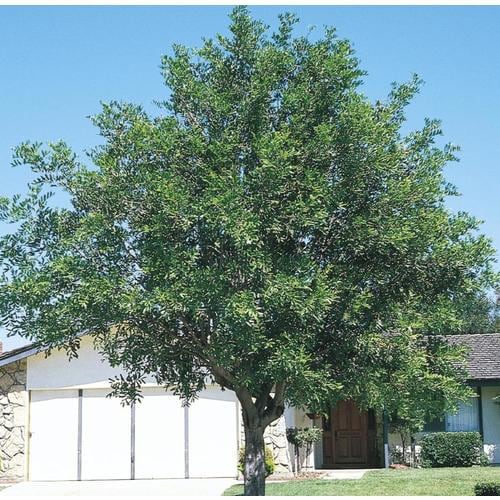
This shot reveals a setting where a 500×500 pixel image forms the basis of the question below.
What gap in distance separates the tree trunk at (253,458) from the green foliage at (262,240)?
68cm

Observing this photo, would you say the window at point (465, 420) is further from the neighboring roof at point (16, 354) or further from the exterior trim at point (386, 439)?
the neighboring roof at point (16, 354)

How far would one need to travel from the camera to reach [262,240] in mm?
10312

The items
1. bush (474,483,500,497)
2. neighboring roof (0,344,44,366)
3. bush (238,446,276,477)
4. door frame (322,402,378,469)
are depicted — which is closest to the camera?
bush (474,483,500,497)

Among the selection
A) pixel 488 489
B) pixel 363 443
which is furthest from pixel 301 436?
pixel 488 489

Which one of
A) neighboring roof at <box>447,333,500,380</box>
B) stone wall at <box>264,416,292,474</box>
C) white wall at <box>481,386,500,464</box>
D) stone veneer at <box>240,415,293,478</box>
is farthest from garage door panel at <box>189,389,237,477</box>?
white wall at <box>481,386,500,464</box>

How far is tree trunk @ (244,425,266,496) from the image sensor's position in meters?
12.0

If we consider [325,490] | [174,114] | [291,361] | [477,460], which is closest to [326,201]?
[291,361]

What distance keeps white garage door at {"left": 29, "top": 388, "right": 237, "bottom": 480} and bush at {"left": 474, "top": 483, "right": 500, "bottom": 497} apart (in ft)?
27.0

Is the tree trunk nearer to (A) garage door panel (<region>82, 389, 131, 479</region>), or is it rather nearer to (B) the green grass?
(B) the green grass

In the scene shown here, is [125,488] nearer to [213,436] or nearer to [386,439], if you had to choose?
[213,436]

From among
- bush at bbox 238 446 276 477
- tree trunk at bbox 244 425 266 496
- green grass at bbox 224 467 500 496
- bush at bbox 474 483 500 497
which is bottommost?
green grass at bbox 224 467 500 496

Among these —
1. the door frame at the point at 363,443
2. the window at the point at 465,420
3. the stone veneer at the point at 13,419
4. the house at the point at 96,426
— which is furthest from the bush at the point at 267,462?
the window at the point at 465,420

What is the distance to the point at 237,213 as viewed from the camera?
9.41 m

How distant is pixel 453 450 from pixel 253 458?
12049 millimetres
